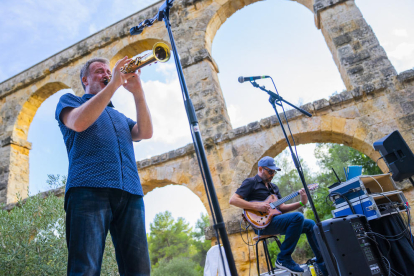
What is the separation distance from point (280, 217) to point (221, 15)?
6073 mm

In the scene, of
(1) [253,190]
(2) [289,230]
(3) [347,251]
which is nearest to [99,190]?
(3) [347,251]

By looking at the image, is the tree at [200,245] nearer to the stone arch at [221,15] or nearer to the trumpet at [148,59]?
the stone arch at [221,15]

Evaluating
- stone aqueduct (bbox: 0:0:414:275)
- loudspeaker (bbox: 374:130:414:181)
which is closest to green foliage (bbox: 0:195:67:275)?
stone aqueduct (bbox: 0:0:414:275)

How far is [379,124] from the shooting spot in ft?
17.7

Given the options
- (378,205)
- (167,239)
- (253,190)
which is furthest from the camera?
(167,239)

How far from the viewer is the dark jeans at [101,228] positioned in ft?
4.47

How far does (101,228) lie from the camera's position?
57.5 inches

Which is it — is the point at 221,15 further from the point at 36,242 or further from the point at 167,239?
the point at 167,239

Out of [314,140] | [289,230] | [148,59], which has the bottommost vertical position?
[289,230]

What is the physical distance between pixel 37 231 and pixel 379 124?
21.5 ft

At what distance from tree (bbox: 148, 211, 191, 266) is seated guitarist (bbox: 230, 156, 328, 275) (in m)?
20.9

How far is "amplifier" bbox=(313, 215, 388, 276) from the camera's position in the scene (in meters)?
2.55

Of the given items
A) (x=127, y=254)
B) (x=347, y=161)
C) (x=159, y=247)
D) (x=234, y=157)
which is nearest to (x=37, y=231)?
(x=234, y=157)

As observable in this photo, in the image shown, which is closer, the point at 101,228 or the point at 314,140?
the point at 101,228
